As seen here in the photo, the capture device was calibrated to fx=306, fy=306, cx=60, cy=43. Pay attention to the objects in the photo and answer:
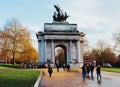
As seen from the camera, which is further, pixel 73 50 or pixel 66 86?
pixel 73 50

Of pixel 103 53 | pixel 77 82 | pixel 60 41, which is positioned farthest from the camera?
pixel 103 53

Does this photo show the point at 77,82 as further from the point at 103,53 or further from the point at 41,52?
the point at 103,53

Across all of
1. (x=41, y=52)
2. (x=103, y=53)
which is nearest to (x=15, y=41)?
(x=41, y=52)

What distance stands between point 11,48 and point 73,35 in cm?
1725

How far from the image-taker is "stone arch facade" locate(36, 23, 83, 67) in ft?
234

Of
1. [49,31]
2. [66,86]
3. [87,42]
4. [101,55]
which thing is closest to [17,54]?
[49,31]

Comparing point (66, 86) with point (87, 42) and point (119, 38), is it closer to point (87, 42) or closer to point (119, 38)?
point (119, 38)

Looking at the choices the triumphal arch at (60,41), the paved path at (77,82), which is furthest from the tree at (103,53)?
the paved path at (77,82)

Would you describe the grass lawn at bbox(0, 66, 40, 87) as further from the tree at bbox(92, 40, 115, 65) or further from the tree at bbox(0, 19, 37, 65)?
the tree at bbox(92, 40, 115, 65)

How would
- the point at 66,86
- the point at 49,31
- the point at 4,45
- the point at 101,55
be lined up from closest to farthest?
the point at 66,86 → the point at 49,31 → the point at 4,45 → the point at 101,55

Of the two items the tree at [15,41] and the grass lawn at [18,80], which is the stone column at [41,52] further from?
the grass lawn at [18,80]

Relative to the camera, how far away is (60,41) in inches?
2874

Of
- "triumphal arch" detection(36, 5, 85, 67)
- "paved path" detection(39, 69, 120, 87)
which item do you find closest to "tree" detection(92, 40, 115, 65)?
"triumphal arch" detection(36, 5, 85, 67)

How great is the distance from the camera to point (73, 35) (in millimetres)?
72125
